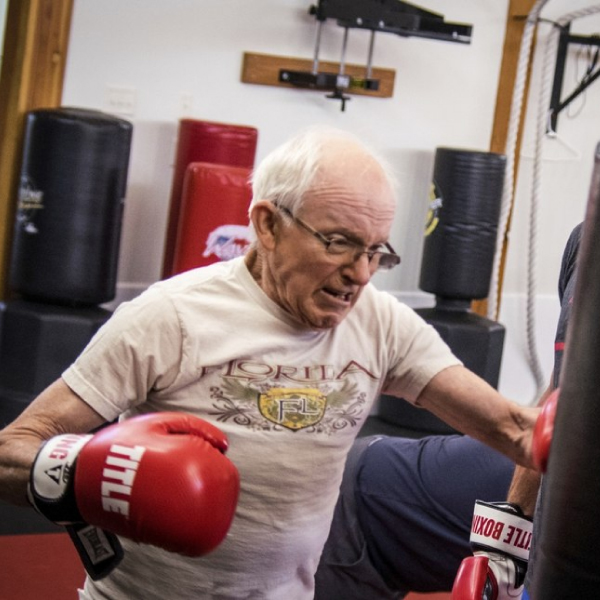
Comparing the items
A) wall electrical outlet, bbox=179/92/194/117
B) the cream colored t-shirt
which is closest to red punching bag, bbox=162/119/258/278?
wall electrical outlet, bbox=179/92/194/117

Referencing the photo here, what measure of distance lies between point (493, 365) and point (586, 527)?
4.45m

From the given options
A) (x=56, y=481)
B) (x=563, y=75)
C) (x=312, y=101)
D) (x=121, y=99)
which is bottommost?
(x=56, y=481)

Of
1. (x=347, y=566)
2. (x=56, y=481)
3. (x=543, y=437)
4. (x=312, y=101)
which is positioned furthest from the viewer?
(x=312, y=101)

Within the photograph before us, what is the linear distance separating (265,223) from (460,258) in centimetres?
362

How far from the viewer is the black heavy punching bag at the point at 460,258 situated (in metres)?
5.17

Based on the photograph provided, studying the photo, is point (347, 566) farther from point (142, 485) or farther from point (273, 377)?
point (142, 485)

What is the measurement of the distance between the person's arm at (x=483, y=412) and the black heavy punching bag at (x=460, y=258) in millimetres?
3279

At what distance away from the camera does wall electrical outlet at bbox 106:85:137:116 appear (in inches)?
193

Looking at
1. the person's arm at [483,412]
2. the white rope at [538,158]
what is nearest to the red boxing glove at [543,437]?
the person's arm at [483,412]

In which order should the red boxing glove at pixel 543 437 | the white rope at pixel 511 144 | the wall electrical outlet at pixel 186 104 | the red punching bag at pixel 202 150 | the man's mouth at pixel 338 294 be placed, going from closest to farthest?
1. the red boxing glove at pixel 543 437
2. the man's mouth at pixel 338 294
3. the red punching bag at pixel 202 150
4. the wall electrical outlet at pixel 186 104
5. the white rope at pixel 511 144

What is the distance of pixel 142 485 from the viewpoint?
1396mm

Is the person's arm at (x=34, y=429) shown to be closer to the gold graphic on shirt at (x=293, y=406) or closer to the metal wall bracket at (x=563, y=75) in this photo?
A: the gold graphic on shirt at (x=293, y=406)

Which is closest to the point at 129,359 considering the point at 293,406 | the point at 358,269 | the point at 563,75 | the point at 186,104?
the point at 293,406

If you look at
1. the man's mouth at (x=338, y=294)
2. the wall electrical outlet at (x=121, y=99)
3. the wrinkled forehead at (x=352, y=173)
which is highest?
the wall electrical outlet at (x=121, y=99)
